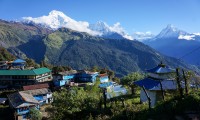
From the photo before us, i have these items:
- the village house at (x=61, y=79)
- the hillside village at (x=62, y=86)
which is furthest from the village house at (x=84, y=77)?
the village house at (x=61, y=79)

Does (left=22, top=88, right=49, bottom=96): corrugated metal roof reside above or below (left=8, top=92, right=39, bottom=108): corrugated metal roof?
above

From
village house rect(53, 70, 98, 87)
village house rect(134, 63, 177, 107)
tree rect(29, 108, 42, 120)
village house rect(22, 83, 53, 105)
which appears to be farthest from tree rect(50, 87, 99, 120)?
village house rect(53, 70, 98, 87)

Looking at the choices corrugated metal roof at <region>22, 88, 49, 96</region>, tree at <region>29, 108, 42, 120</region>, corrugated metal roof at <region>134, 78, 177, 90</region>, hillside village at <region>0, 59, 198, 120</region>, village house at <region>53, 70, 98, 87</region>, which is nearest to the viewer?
corrugated metal roof at <region>134, 78, 177, 90</region>

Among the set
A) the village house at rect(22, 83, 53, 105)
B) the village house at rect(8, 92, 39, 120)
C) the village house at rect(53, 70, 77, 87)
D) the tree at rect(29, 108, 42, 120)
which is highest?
the village house at rect(53, 70, 77, 87)

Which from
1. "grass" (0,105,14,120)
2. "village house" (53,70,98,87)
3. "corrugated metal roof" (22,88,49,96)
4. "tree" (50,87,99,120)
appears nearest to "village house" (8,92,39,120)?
"grass" (0,105,14,120)

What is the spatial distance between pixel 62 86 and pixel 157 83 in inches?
1484

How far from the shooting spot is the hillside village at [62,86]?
35097 millimetres

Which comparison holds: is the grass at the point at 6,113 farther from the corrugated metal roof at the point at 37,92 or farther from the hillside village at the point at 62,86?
the corrugated metal roof at the point at 37,92

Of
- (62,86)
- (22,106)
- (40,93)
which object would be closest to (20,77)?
(62,86)

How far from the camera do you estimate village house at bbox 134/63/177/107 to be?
35.0m

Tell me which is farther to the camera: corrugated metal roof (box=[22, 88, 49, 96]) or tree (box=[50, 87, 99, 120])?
corrugated metal roof (box=[22, 88, 49, 96])

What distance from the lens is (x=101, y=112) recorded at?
24.6 meters

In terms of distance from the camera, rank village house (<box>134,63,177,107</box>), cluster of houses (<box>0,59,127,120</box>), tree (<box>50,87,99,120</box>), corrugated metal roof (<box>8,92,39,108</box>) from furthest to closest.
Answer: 1. cluster of houses (<box>0,59,127,120</box>)
2. corrugated metal roof (<box>8,92,39,108</box>)
3. village house (<box>134,63,177,107</box>)
4. tree (<box>50,87,99,120</box>)

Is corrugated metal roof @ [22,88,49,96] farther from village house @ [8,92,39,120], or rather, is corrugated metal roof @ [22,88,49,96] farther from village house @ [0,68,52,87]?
village house @ [0,68,52,87]
